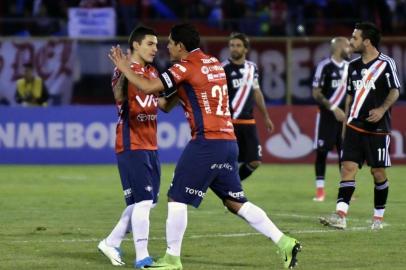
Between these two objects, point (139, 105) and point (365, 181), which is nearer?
point (139, 105)

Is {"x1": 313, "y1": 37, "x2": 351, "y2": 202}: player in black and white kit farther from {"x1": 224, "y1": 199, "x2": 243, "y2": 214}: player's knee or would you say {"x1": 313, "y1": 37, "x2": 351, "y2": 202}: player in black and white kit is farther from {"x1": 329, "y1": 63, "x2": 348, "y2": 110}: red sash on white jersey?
{"x1": 224, "y1": 199, "x2": 243, "y2": 214}: player's knee

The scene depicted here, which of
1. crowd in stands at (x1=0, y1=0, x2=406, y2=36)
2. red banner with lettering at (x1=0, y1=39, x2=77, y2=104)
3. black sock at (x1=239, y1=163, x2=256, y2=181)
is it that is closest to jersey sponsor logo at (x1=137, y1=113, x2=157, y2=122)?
black sock at (x1=239, y1=163, x2=256, y2=181)

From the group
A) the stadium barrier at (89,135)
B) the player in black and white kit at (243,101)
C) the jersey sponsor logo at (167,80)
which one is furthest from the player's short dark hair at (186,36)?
the stadium barrier at (89,135)

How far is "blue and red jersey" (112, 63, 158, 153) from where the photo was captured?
1162 cm

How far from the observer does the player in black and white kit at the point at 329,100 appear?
61.6ft

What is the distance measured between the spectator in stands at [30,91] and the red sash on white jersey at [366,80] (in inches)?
504

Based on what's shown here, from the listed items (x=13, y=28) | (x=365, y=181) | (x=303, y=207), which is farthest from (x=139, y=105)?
(x=13, y=28)

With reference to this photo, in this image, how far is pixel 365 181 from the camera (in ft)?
73.0

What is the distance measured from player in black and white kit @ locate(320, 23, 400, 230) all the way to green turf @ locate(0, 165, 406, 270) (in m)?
0.58

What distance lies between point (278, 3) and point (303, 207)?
1474 centimetres

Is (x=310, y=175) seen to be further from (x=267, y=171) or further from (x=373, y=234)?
(x=373, y=234)

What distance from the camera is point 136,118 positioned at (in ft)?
38.3

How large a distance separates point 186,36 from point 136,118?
1.04 meters

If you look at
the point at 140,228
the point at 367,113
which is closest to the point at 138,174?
the point at 140,228
